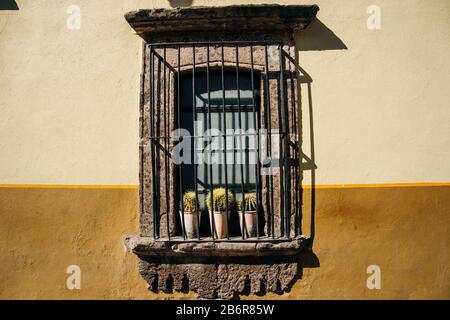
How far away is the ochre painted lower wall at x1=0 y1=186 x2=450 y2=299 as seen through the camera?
11.0 ft

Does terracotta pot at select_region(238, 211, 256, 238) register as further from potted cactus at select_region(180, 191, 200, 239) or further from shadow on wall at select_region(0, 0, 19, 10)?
shadow on wall at select_region(0, 0, 19, 10)

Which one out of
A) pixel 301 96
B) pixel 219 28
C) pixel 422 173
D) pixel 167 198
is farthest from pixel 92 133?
pixel 422 173

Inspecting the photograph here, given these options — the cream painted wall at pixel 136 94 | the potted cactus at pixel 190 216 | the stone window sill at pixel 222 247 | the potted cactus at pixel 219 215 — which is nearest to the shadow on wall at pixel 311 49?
the cream painted wall at pixel 136 94

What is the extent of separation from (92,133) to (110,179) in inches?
20.2

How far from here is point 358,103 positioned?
11.2 feet

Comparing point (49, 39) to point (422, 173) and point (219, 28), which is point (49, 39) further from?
point (422, 173)

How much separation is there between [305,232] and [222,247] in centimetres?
85

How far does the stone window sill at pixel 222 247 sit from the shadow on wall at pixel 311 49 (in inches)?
11.3

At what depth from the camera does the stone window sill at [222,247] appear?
10.7 feet

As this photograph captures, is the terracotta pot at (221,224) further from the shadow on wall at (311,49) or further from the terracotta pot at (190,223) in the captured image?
the shadow on wall at (311,49)

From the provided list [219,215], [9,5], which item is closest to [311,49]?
[219,215]

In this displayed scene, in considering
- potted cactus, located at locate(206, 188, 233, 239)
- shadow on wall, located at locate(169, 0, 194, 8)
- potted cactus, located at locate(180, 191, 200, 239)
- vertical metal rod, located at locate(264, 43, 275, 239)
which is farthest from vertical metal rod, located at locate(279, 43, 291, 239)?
shadow on wall, located at locate(169, 0, 194, 8)

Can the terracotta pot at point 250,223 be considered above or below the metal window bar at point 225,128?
below

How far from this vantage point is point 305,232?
339 cm
